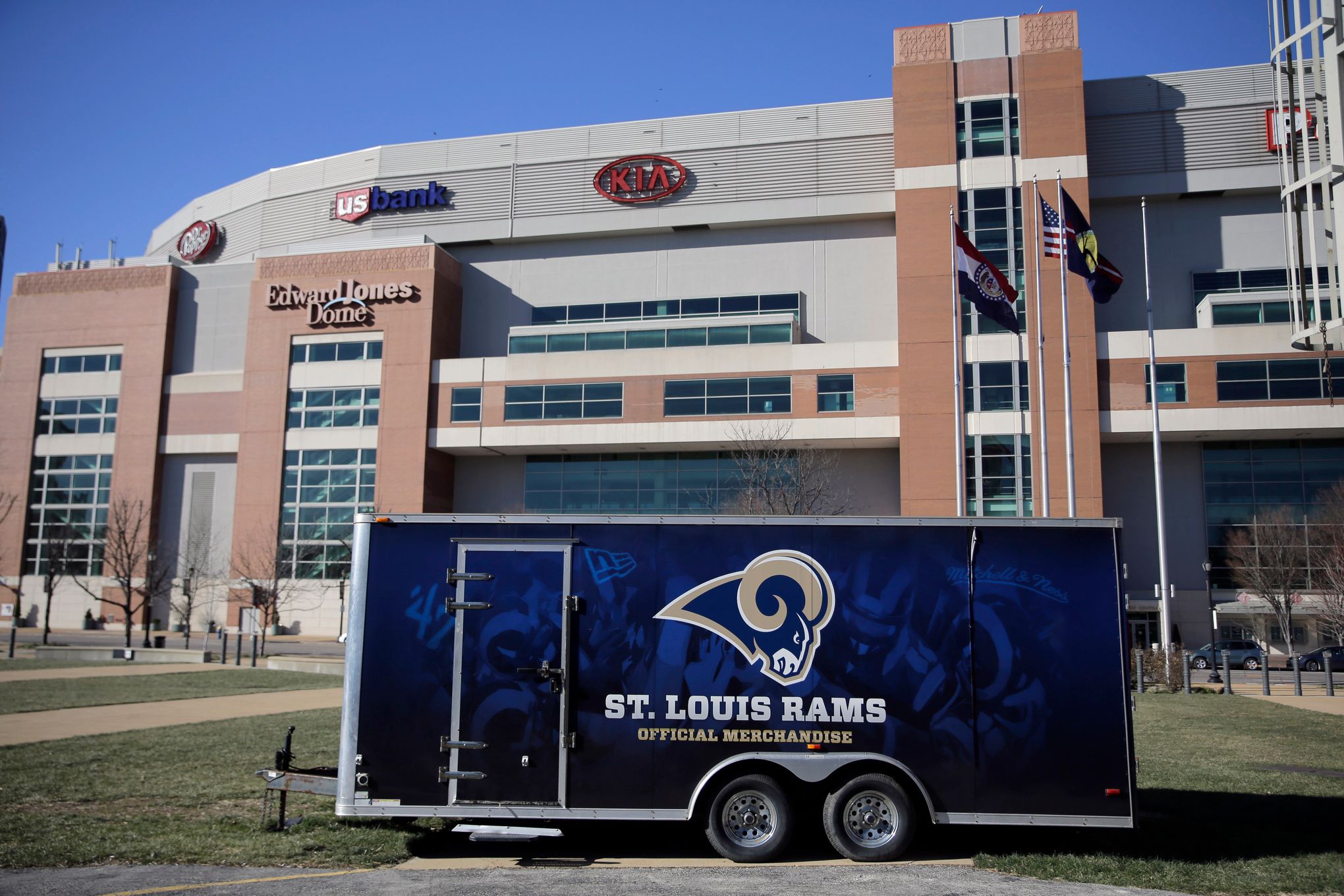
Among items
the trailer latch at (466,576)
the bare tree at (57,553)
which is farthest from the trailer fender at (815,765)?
the bare tree at (57,553)

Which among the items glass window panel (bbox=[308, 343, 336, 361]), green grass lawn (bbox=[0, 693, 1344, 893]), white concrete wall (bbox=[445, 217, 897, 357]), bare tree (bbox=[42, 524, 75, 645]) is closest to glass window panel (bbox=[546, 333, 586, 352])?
white concrete wall (bbox=[445, 217, 897, 357])

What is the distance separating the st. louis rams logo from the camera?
31.3 ft

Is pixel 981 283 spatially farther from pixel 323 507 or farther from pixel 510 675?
pixel 323 507

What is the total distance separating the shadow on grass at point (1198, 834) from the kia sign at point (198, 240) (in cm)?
7020

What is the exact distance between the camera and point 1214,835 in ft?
33.9

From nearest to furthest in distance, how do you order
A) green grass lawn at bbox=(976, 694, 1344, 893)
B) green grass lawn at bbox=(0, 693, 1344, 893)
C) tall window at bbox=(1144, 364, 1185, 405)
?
green grass lawn at bbox=(976, 694, 1344, 893) < green grass lawn at bbox=(0, 693, 1344, 893) < tall window at bbox=(1144, 364, 1185, 405)

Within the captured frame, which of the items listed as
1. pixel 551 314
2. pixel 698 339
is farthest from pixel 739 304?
pixel 551 314

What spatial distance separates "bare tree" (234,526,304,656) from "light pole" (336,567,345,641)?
2.39 m

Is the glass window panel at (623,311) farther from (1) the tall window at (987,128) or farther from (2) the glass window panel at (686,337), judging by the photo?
(1) the tall window at (987,128)

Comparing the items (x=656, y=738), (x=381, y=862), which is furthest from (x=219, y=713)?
(x=656, y=738)

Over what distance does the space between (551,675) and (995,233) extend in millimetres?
45670

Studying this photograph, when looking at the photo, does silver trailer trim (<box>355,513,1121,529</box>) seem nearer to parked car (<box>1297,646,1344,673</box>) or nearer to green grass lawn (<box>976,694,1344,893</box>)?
green grass lawn (<box>976,694,1344,893</box>)

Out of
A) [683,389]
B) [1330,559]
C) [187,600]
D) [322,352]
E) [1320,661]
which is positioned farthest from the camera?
[322,352]

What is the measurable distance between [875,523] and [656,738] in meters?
2.87
